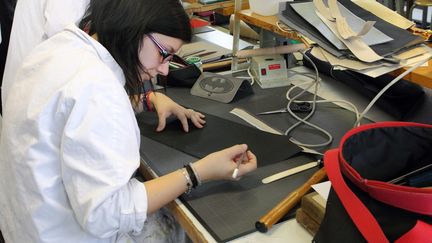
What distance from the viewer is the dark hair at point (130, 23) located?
0.85 metres

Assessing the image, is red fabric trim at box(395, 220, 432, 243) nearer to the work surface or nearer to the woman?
the work surface

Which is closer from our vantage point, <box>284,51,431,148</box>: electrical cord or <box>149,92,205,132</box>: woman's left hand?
<box>284,51,431,148</box>: electrical cord

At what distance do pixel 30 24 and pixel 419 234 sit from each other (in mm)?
1071

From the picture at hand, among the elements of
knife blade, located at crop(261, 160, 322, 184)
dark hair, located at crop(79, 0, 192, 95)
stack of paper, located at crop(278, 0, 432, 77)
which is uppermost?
dark hair, located at crop(79, 0, 192, 95)

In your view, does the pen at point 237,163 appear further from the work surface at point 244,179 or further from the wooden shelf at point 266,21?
the wooden shelf at point 266,21

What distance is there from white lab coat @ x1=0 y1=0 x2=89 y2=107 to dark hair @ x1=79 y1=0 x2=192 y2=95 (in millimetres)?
240

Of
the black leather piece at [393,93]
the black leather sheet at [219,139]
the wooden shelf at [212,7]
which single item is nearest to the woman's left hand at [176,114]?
the black leather sheet at [219,139]

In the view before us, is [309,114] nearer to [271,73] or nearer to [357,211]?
[271,73]

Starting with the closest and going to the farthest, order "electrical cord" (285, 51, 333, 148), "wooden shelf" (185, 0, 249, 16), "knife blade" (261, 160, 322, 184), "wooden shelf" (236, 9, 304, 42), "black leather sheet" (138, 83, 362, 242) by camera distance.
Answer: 1. "black leather sheet" (138, 83, 362, 242)
2. "knife blade" (261, 160, 322, 184)
3. "electrical cord" (285, 51, 333, 148)
4. "wooden shelf" (236, 9, 304, 42)
5. "wooden shelf" (185, 0, 249, 16)

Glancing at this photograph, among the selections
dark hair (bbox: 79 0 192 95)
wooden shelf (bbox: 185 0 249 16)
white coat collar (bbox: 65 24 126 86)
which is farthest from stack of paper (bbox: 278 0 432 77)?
wooden shelf (bbox: 185 0 249 16)

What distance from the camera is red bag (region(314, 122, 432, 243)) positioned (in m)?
0.59

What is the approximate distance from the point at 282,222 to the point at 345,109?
58 cm

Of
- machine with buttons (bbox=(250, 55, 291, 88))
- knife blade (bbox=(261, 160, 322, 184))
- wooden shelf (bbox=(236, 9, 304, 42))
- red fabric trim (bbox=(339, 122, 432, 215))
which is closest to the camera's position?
red fabric trim (bbox=(339, 122, 432, 215))

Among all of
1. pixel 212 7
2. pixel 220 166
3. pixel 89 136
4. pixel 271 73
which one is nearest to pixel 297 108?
pixel 271 73
